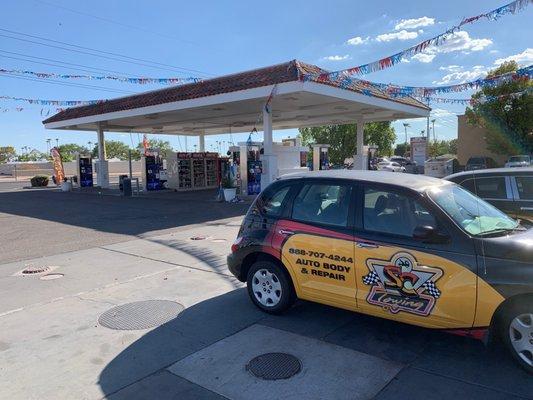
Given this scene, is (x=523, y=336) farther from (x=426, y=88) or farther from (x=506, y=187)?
(x=426, y=88)

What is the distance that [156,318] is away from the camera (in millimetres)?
5047

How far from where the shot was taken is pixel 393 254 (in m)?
3.97

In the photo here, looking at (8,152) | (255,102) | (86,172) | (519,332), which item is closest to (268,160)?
(255,102)

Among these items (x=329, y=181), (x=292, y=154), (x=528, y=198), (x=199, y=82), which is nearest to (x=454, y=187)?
(x=329, y=181)

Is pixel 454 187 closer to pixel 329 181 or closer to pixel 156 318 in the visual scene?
pixel 329 181

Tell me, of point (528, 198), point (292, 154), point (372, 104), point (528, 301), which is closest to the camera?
point (528, 301)

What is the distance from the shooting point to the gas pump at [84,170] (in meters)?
28.6

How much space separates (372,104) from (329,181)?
47.5ft

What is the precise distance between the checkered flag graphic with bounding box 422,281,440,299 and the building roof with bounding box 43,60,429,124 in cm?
1109

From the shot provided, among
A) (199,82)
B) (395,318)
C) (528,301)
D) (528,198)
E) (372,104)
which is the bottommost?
(395,318)

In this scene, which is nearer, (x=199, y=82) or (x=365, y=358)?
(x=365, y=358)

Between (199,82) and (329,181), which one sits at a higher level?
(199,82)

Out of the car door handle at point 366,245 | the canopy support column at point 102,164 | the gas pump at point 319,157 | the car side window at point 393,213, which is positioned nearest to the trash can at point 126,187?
the canopy support column at point 102,164

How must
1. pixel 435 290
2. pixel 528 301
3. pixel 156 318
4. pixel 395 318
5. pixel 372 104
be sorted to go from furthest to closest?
pixel 372 104 < pixel 156 318 < pixel 395 318 < pixel 435 290 < pixel 528 301
